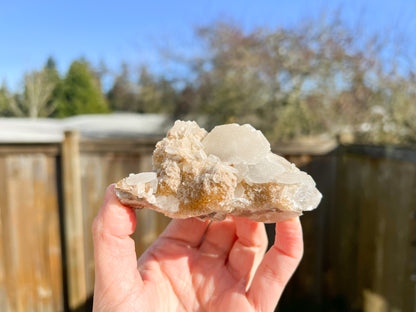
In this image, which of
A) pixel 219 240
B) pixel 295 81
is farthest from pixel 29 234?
pixel 295 81

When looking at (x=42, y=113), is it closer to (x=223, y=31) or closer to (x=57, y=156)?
(x=223, y=31)

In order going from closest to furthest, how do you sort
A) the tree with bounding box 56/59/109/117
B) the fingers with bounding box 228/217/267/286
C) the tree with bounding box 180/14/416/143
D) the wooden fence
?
the fingers with bounding box 228/217/267/286 < the wooden fence < the tree with bounding box 180/14/416/143 < the tree with bounding box 56/59/109/117

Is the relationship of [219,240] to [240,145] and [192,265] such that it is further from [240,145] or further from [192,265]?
[240,145]

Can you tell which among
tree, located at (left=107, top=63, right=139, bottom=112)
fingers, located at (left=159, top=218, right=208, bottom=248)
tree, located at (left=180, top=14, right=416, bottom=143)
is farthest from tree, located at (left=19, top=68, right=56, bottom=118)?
fingers, located at (left=159, top=218, right=208, bottom=248)

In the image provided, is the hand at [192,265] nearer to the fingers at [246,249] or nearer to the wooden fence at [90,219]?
the fingers at [246,249]

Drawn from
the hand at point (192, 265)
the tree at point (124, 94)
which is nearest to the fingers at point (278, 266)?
the hand at point (192, 265)

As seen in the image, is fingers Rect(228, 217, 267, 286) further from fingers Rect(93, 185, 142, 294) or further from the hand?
fingers Rect(93, 185, 142, 294)
